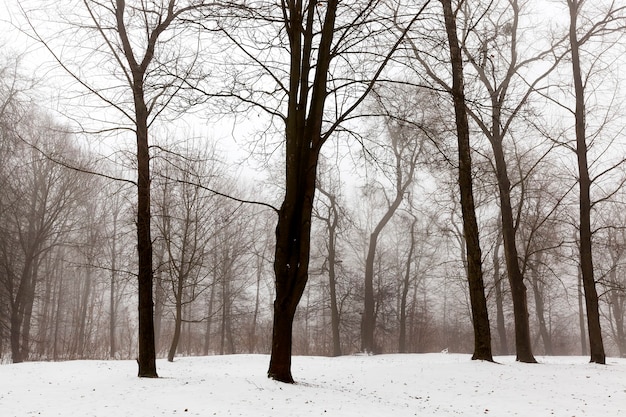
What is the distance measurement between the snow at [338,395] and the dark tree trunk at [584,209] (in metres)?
3.86

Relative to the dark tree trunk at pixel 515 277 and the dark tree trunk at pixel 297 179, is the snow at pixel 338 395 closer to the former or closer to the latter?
the dark tree trunk at pixel 297 179

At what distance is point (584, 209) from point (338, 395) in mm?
10916

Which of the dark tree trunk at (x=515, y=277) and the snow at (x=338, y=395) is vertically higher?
the dark tree trunk at (x=515, y=277)

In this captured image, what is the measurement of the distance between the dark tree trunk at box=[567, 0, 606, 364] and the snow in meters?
3.86

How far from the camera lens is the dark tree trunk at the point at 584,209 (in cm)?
1355

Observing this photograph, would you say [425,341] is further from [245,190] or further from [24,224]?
[24,224]

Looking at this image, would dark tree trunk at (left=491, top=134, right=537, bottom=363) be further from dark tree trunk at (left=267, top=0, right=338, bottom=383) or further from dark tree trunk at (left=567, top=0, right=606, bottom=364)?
dark tree trunk at (left=267, top=0, right=338, bottom=383)

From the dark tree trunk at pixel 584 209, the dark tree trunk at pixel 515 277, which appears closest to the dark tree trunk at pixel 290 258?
the dark tree trunk at pixel 515 277

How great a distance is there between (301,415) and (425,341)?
32.3 metres

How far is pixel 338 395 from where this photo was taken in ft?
22.5

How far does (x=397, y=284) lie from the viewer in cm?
3041

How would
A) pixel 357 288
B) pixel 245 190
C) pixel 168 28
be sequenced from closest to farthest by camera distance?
pixel 168 28
pixel 357 288
pixel 245 190

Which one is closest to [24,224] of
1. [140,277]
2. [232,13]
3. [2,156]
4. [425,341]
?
[2,156]

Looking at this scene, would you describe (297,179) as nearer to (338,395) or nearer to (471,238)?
(338,395)
